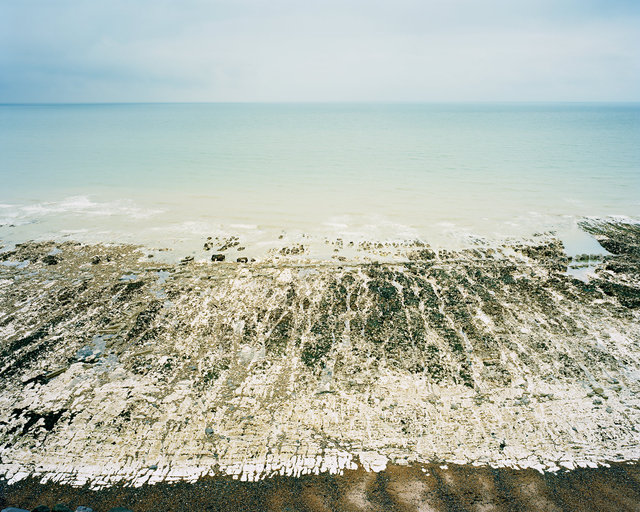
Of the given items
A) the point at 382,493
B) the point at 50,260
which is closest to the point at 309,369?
the point at 382,493

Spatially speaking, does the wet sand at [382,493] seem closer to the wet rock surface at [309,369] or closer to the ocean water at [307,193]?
the wet rock surface at [309,369]

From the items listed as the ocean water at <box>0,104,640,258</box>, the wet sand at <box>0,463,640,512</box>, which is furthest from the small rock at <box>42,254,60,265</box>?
the wet sand at <box>0,463,640,512</box>

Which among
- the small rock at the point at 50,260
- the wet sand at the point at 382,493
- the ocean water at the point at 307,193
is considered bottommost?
the wet sand at the point at 382,493

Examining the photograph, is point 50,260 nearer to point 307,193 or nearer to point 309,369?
point 309,369

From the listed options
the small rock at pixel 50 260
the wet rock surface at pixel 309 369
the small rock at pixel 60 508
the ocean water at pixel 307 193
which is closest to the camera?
the small rock at pixel 60 508

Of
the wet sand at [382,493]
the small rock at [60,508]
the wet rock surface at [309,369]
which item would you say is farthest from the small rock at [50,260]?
the small rock at [60,508]

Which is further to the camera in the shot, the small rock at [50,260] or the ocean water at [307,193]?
the ocean water at [307,193]

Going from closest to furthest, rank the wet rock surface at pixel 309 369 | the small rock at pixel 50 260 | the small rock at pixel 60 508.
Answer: the small rock at pixel 60 508
the wet rock surface at pixel 309 369
the small rock at pixel 50 260
